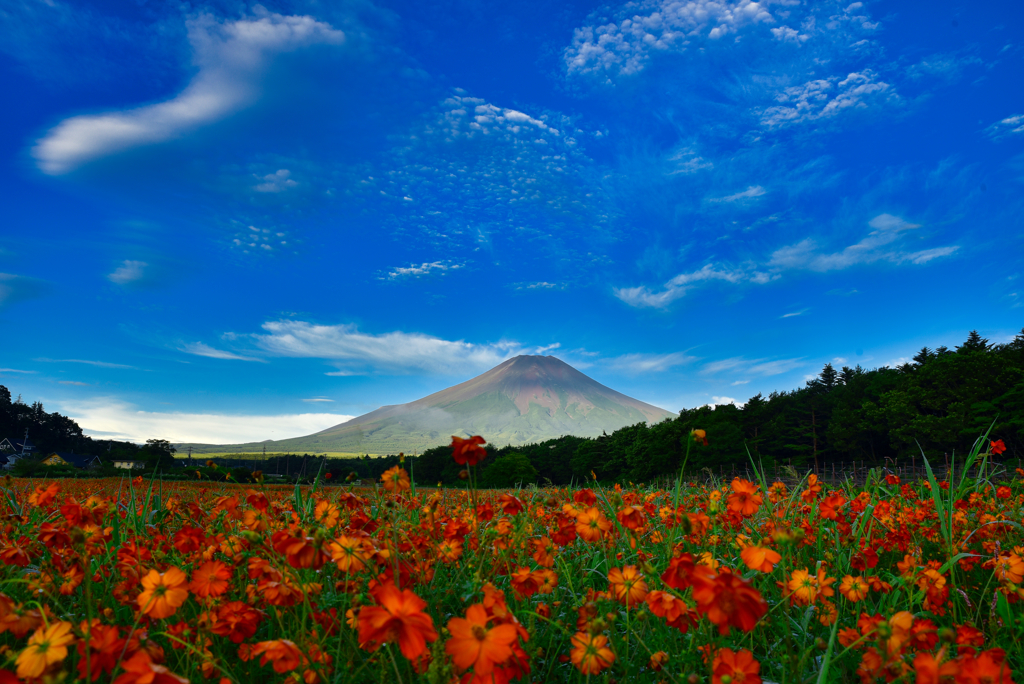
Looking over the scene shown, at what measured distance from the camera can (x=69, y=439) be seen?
65062 mm

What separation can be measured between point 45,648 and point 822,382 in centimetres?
5627

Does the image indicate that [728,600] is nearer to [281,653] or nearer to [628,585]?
[628,585]

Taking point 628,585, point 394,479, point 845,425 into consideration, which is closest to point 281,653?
point 394,479

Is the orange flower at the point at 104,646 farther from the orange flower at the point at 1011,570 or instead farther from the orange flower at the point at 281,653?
the orange flower at the point at 1011,570

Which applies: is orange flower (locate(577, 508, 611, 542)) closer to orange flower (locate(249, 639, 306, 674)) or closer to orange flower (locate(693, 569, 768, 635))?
orange flower (locate(693, 569, 768, 635))

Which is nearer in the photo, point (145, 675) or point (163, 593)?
point (145, 675)

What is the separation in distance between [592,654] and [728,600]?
502 millimetres

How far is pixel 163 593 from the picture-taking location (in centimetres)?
138

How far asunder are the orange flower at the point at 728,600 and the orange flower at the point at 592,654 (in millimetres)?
411

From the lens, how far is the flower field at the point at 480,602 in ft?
3.61

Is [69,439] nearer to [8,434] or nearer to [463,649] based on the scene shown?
[8,434]

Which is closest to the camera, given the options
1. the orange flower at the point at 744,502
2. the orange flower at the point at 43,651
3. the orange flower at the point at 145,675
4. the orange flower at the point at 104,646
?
the orange flower at the point at 145,675

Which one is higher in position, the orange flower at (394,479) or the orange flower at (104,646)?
the orange flower at (394,479)

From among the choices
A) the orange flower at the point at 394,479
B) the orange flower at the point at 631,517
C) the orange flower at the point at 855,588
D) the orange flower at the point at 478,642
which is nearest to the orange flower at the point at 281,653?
the orange flower at the point at 478,642
